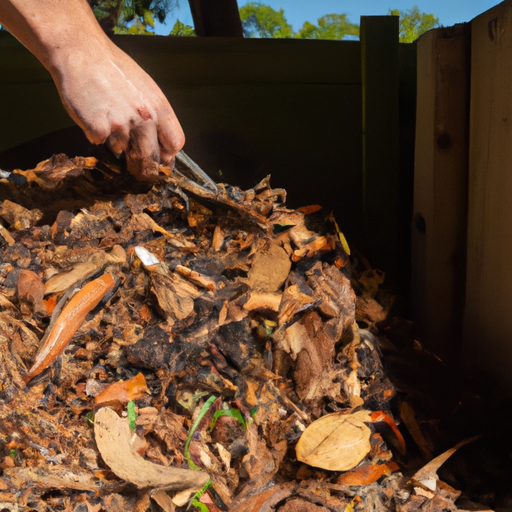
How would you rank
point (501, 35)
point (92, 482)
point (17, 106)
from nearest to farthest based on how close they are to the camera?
point (92, 482) < point (501, 35) < point (17, 106)

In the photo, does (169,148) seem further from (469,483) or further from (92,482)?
(469,483)

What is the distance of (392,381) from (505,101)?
15.9 inches

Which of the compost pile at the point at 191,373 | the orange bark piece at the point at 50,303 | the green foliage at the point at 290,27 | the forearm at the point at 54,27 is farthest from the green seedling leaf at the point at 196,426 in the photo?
the green foliage at the point at 290,27

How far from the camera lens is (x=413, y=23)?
76cm

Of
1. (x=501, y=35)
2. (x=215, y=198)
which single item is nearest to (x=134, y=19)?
(x=215, y=198)

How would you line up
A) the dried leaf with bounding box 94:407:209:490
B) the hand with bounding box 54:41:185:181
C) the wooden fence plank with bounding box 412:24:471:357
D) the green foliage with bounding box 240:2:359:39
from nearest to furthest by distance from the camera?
the dried leaf with bounding box 94:407:209:490 → the hand with bounding box 54:41:185:181 → the wooden fence plank with bounding box 412:24:471:357 → the green foliage with bounding box 240:2:359:39

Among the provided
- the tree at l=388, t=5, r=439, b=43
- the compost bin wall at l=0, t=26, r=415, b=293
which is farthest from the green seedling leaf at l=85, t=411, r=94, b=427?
the tree at l=388, t=5, r=439, b=43

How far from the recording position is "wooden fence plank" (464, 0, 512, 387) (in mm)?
552

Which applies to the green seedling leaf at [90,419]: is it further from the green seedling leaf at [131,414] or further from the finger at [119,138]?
the finger at [119,138]

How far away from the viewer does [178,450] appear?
0.48 m

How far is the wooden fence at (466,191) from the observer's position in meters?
0.57

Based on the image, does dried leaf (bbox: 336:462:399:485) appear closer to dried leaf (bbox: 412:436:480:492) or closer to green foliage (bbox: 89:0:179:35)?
dried leaf (bbox: 412:436:480:492)

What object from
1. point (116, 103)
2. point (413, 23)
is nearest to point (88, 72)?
point (116, 103)

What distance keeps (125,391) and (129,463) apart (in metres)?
0.09
